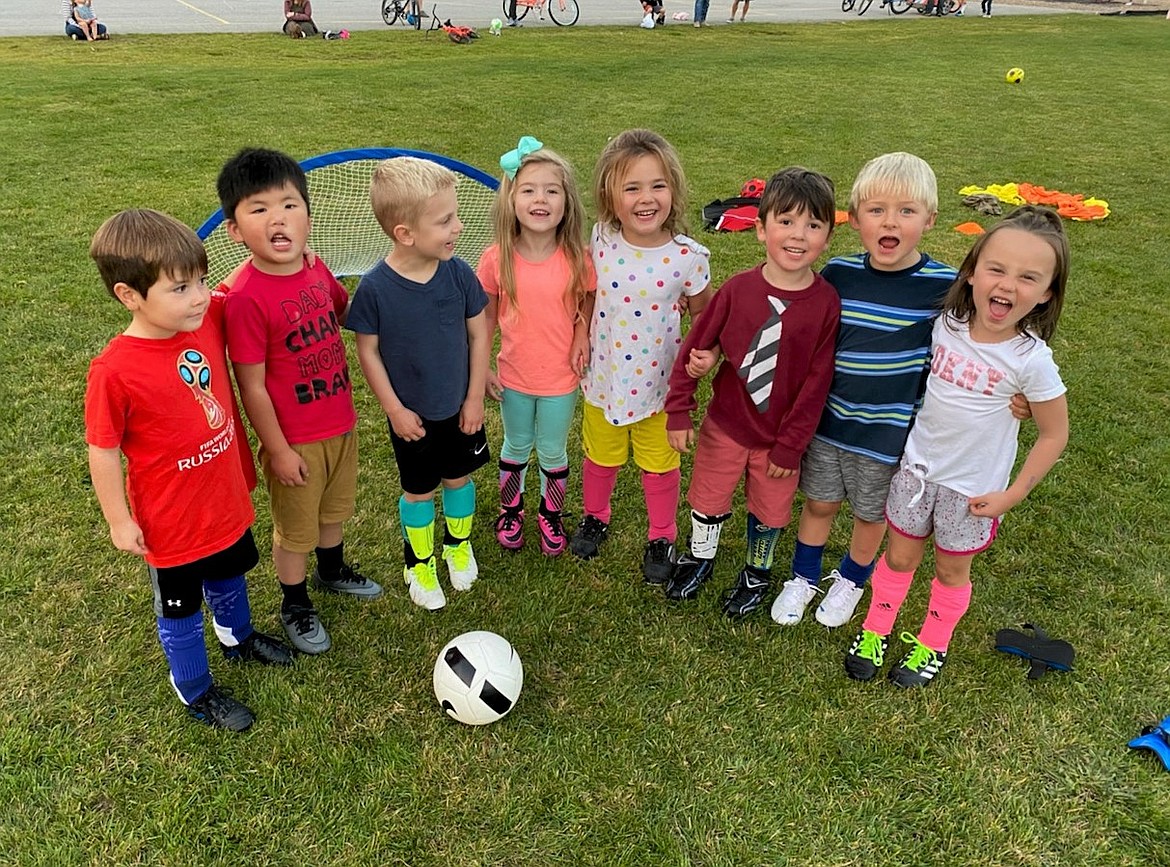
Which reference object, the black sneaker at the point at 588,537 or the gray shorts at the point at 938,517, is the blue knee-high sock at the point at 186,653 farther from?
the gray shorts at the point at 938,517

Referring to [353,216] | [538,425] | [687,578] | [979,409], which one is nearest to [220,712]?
[538,425]

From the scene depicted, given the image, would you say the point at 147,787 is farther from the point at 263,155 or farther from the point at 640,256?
the point at 640,256

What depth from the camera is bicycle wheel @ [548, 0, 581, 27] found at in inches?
929

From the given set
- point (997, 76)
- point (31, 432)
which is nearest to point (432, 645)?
point (31, 432)

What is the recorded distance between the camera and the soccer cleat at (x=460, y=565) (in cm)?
355

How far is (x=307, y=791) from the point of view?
2.62m

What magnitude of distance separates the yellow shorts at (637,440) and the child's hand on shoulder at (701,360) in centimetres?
41

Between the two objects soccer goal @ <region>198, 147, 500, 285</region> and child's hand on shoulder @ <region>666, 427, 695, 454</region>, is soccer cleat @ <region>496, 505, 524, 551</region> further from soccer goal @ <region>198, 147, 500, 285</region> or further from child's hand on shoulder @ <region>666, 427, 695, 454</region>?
soccer goal @ <region>198, 147, 500, 285</region>

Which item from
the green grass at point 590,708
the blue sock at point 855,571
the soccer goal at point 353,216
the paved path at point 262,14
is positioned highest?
the paved path at point 262,14

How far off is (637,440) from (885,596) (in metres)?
1.20

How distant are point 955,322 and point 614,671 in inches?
70.6

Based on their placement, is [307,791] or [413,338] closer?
[307,791]

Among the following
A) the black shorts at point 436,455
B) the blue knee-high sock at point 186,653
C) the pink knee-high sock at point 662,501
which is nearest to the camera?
the blue knee-high sock at point 186,653

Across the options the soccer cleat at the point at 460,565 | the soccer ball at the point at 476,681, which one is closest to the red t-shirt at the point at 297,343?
the soccer cleat at the point at 460,565
